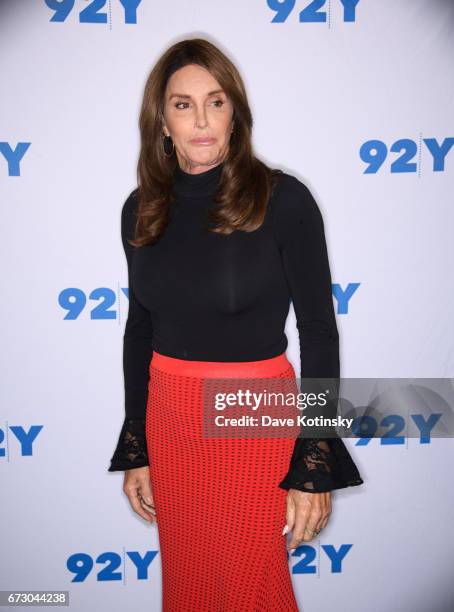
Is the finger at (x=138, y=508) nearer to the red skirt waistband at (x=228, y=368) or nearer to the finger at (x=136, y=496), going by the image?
the finger at (x=136, y=496)

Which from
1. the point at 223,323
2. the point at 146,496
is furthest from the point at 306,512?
the point at 146,496

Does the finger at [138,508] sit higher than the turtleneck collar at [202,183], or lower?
lower

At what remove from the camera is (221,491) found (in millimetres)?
1341

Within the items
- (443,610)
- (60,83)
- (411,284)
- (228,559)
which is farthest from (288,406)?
(443,610)

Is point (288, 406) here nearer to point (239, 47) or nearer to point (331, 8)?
point (239, 47)

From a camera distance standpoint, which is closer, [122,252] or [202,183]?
[202,183]

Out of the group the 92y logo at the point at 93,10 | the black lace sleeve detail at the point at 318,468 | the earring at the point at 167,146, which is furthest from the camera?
the 92y logo at the point at 93,10

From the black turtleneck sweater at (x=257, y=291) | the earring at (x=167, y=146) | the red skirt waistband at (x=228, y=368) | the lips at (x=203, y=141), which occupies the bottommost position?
the red skirt waistband at (x=228, y=368)

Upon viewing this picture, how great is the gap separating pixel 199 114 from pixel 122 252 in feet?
2.75

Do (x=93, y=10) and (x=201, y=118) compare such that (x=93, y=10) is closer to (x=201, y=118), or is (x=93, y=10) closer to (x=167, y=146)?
(x=167, y=146)

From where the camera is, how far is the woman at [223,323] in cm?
126

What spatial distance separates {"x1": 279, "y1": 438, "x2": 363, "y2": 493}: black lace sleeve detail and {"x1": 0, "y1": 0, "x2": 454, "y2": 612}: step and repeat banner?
871 mm

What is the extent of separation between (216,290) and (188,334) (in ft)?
0.48

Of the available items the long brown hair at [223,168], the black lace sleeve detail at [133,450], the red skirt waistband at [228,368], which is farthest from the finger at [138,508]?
the long brown hair at [223,168]
